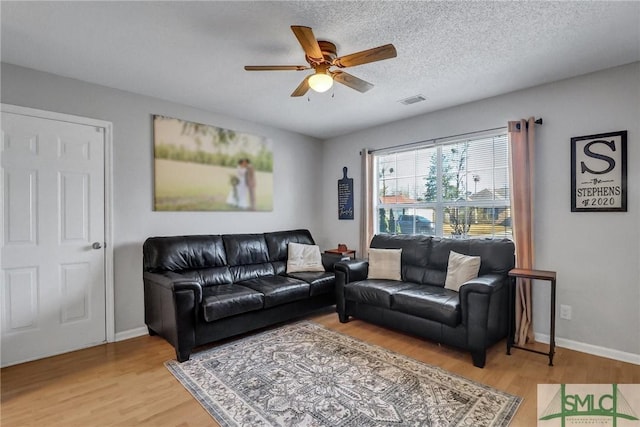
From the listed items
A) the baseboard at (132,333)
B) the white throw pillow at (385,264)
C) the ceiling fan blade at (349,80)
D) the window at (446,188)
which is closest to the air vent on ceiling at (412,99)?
the window at (446,188)

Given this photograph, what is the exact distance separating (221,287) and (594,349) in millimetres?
3523

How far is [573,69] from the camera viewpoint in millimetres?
2820

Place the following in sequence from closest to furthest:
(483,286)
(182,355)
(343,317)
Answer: (483,286), (182,355), (343,317)

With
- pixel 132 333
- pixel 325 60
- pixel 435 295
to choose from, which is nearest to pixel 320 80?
pixel 325 60

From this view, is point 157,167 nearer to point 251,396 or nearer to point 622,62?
point 251,396

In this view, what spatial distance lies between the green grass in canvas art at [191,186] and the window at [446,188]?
2.15m

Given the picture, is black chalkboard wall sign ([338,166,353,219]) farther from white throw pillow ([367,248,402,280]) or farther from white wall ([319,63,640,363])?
white wall ([319,63,640,363])

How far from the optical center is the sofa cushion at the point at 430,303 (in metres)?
2.72

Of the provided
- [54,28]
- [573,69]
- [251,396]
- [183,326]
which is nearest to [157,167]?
[54,28]

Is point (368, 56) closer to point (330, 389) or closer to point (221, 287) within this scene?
point (330, 389)

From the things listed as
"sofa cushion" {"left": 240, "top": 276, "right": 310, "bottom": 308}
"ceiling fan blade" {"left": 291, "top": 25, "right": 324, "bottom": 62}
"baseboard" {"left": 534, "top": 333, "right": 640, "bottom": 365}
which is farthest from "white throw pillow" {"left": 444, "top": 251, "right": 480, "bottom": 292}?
"ceiling fan blade" {"left": 291, "top": 25, "right": 324, "bottom": 62}

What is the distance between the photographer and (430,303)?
285 cm

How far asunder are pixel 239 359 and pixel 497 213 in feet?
9.93

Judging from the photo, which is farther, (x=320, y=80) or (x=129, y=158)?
(x=129, y=158)
